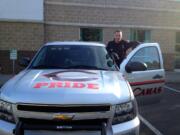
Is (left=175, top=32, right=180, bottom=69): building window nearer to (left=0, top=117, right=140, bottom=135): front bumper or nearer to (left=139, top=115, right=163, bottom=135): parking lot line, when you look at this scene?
(left=139, top=115, right=163, bottom=135): parking lot line

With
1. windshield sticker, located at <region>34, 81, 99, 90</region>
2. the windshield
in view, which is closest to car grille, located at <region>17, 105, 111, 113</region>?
windshield sticker, located at <region>34, 81, 99, 90</region>

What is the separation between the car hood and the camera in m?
5.56

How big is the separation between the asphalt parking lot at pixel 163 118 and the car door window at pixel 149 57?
3.90 feet

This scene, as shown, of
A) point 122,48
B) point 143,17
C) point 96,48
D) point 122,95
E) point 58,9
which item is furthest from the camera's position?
point 143,17

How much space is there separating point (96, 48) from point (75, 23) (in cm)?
1723

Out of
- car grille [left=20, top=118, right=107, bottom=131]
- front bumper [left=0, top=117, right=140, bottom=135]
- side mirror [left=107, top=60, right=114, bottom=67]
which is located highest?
side mirror [left=107, top=60, right=114, bottom=67]

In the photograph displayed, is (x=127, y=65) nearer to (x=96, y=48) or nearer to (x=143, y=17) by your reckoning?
(x=96, y=48)

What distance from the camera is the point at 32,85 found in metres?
5.98

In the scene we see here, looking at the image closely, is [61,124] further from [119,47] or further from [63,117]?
[119,47]

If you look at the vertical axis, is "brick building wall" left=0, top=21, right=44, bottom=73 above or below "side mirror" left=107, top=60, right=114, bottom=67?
below

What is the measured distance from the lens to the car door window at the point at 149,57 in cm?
906

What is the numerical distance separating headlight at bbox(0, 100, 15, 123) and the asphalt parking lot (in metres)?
3.67

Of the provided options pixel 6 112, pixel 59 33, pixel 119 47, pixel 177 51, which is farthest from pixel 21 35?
pixel 6 112

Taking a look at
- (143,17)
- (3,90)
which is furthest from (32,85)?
(143,17)
